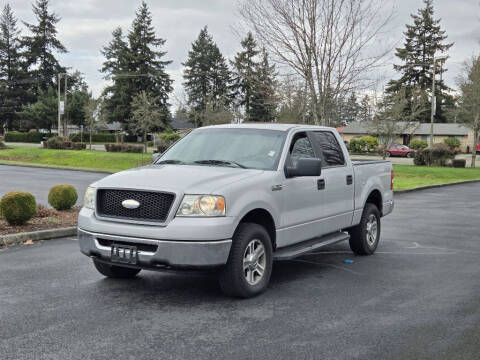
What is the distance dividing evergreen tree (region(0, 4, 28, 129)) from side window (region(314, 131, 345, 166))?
83282 mm

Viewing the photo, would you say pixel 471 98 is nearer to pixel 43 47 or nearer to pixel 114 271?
pixel 114 271

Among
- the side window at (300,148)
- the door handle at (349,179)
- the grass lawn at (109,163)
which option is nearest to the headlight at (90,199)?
the side window at (300,148)

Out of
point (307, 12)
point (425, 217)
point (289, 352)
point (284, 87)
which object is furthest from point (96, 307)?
point (284, 87)

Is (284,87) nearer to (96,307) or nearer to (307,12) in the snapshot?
(307,12)

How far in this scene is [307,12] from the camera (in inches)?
740

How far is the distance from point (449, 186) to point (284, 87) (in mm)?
8890

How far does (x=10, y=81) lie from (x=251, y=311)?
8827 cm

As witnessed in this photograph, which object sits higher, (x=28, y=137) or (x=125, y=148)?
(x=28, y=137)

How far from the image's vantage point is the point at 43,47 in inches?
3346

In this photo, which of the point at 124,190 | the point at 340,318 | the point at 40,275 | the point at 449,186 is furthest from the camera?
the point at 449,186

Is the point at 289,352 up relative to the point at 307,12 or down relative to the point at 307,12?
down

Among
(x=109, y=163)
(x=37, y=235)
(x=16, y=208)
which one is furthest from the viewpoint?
(x=109, y=163)

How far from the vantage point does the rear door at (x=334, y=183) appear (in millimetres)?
7297

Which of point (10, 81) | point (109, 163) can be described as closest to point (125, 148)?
point (109, 163)
